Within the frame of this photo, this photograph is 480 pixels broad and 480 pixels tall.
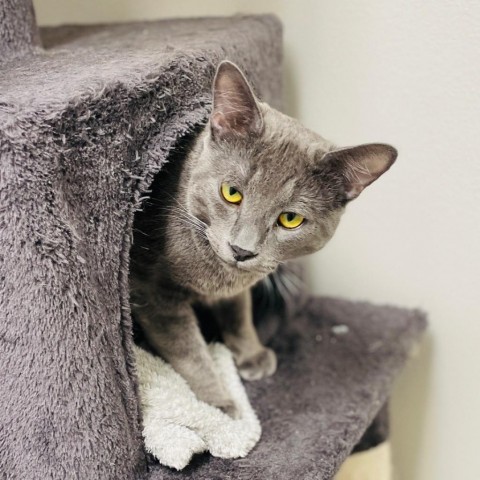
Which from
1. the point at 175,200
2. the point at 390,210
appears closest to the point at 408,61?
the point at 390,210

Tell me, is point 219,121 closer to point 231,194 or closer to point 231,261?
point 231,194

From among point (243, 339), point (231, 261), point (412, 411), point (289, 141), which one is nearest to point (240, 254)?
point (231, 261)

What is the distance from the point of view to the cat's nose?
0.84 metres

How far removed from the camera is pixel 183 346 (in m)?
0.99

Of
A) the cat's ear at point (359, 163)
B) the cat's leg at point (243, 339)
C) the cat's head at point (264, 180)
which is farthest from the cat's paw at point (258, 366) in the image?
the cat's ear at point (359, 163)

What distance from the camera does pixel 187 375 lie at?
100cm

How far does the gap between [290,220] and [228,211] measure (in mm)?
96

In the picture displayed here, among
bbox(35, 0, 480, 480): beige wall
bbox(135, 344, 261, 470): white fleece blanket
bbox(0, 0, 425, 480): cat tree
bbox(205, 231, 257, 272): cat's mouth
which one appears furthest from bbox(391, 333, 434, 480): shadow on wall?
bbox(205, 231, 257, 272): cat's mouth

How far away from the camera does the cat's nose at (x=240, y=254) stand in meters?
0.84

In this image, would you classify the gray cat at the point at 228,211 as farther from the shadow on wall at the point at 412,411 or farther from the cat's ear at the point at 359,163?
the shadow on wall at the point at 412,411

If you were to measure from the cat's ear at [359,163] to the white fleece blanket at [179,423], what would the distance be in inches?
16.4

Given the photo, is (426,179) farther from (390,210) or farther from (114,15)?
(114,15)

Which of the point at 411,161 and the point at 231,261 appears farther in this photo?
the point at 411,161

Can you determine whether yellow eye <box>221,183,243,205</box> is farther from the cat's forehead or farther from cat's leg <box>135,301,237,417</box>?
cat's leg <box>135,301,237,417</box>
